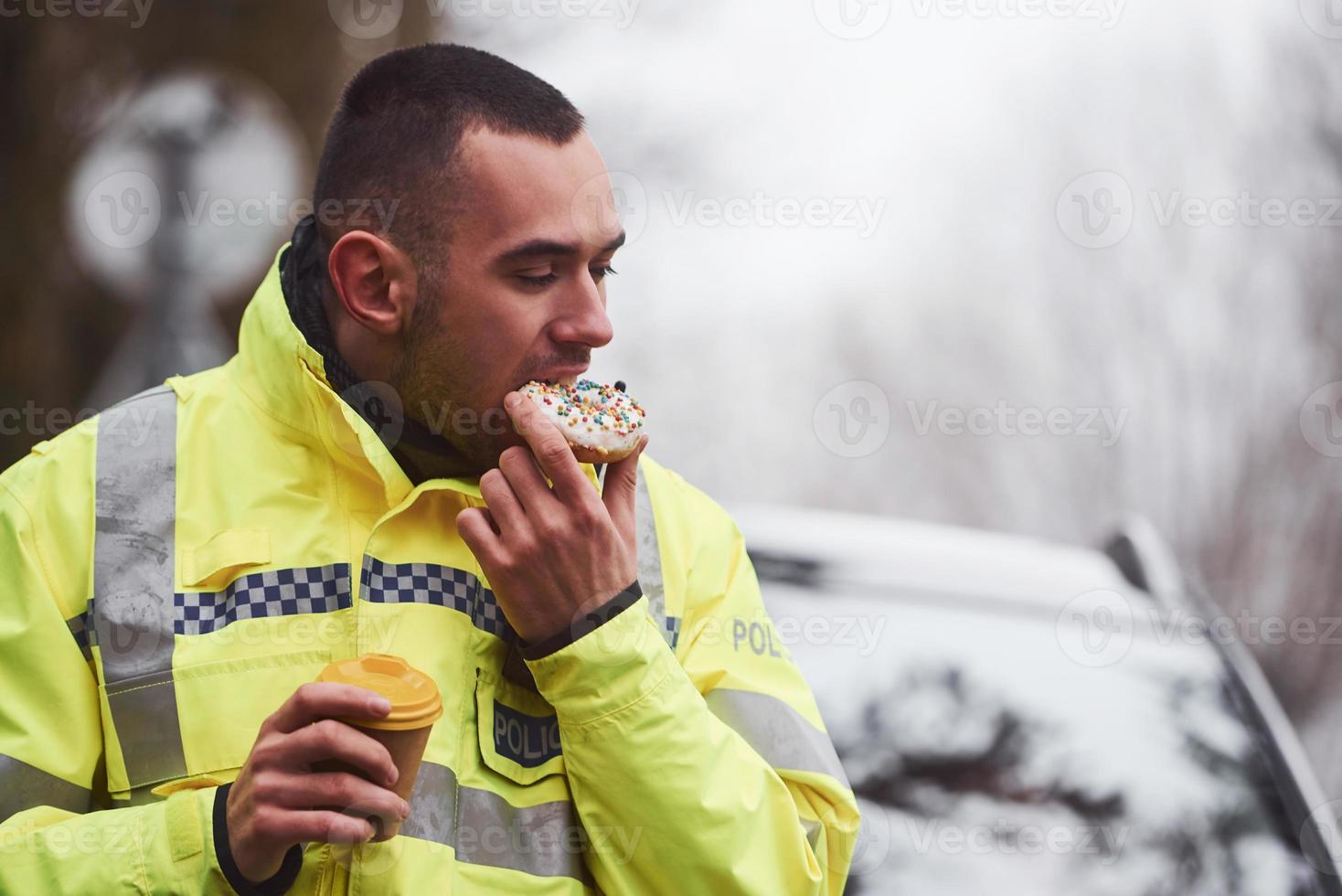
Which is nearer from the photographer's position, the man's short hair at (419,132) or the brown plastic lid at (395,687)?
the brown plastic lid at (395,687)

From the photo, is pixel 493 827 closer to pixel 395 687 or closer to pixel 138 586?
pixel 395 687

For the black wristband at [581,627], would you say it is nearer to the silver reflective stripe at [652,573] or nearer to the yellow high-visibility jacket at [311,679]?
the yellow high-visibility jacket at [311,679]

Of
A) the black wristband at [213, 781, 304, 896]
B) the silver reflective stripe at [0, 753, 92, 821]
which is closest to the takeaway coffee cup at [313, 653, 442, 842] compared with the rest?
the black wristband at [213, 781, 304, 896]

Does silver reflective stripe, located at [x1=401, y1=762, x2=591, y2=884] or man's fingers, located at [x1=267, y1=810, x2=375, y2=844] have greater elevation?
man's fingers, located at [x1=267, y1=810, x2=375, y2=844]

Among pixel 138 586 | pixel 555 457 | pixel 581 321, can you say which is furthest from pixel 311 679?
pixel 581 321

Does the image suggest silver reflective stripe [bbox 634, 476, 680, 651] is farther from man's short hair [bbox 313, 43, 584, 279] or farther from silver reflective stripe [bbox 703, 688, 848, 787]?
man's short hair [bbox 313, 43, 584, 279]

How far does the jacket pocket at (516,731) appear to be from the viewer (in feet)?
6.79

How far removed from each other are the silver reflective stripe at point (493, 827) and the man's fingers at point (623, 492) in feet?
1.48

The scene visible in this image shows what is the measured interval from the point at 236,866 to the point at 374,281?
39.3 inches

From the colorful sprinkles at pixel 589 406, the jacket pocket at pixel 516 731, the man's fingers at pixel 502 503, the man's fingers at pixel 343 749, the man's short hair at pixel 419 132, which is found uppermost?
the man's short hair at pixel 419 132

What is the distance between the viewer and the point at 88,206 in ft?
19.6

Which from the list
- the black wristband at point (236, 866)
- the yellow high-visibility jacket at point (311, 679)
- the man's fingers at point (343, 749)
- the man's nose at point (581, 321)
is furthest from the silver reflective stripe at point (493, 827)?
the man's nose at point (581, 321)

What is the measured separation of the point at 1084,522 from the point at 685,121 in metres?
4.02

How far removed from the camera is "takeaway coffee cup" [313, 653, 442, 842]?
1718mm
